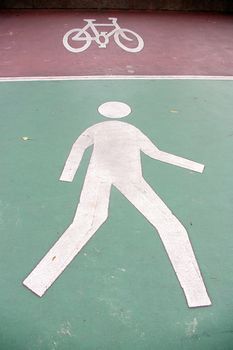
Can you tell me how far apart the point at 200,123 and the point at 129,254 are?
9.30 feet

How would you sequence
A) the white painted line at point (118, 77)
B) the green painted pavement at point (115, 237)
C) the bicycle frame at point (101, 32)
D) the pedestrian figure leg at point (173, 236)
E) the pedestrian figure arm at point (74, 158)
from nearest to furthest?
the green painted pavement at point (115, 237), the pedestrian figure leg at point (173, 236), the pedestrian figure arm at point (74, 158), the white painted line at point (118, 77), the bicycle frame at point (101, 32)

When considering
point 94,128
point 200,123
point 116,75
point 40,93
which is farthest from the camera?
point 116,75

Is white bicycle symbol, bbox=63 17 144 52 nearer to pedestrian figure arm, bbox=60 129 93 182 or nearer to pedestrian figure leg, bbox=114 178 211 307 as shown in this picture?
pedestrian figure arm, bbox=60 129 93 182

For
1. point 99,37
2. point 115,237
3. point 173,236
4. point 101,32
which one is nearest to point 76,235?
point 115,237

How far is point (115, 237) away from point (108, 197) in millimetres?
531

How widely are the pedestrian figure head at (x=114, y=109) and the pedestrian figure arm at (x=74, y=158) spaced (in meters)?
1.01

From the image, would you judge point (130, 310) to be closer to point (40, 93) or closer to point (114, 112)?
point (114, 112)

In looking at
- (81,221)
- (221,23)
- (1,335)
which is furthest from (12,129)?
(221,23)

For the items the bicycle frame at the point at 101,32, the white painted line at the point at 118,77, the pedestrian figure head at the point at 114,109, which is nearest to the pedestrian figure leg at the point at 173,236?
the pedestrian figure head at the point at 114,109

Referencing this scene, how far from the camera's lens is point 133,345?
256 cm

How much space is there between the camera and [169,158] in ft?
13.5

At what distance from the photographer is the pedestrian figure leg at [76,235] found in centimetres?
298

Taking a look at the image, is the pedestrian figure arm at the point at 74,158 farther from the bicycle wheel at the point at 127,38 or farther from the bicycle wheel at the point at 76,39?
the bicycle wheel at the point at 127,38

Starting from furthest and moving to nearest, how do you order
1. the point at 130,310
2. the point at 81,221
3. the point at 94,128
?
the point at 94,128, the point at 81,221, the point at 130,310
